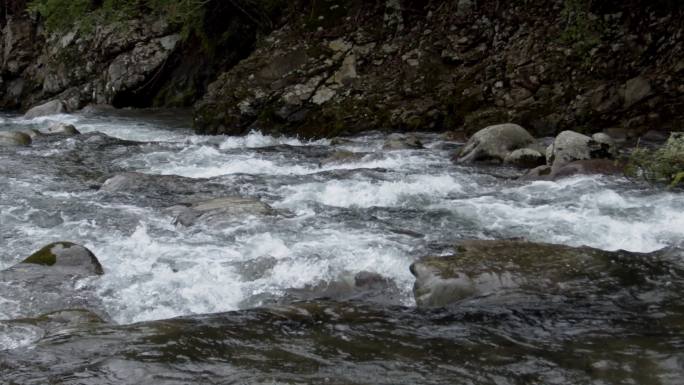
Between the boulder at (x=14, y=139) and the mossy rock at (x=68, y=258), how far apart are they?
7161mm

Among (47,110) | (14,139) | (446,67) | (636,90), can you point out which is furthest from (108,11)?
(636,90)

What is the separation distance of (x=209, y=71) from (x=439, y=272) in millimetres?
13644

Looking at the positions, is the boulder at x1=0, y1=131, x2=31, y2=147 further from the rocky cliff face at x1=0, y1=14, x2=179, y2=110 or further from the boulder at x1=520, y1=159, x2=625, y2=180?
the boulder at x1=520, y1=159, x2=625, y2=180

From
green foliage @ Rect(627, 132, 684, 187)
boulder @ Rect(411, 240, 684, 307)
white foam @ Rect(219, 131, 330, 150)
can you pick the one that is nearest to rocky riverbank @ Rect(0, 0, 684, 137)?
white foam @ Rect(219, 131, 330, 150)

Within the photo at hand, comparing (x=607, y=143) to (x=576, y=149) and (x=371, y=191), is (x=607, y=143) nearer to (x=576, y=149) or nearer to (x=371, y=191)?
(x=576, y=149)

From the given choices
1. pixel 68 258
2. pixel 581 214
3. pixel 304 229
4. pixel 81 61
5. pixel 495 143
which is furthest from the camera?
pixel 81 61

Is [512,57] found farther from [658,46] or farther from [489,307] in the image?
[489,307]

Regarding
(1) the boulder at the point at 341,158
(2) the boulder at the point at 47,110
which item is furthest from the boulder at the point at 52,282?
(2) the boulder at the point at 47,110

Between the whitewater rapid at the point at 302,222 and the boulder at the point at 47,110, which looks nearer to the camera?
the whitewater rapid at the point at 302,222

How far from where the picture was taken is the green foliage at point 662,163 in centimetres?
793

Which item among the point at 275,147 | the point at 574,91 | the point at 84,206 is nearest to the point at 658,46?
the point at 574,91

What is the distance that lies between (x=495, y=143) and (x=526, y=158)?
0.60 metres

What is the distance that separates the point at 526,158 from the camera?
1001cm

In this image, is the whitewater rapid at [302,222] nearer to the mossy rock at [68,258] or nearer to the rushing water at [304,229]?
the rushing water at [304,229]
